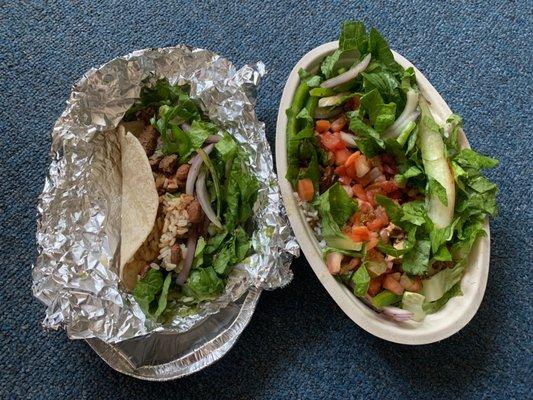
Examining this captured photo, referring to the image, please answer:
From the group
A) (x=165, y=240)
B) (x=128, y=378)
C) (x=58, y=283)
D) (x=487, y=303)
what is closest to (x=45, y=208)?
(x=58, y=283)

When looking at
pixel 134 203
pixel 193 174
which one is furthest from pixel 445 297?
pixel 134 203

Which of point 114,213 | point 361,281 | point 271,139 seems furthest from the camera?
point 271,139

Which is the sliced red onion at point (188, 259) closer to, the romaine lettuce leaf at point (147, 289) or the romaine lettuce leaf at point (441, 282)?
the romaine lettuce leaf at point (147, 289)

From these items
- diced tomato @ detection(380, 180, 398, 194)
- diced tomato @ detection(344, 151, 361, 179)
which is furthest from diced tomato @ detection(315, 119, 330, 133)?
diced tomato @ detection(380, 180, 398, 194)

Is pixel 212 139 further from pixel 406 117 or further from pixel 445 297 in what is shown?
pixel 445 297

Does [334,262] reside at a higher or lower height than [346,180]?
lower

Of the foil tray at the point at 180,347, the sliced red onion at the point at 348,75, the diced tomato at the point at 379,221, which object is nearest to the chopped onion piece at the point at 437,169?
the diced tomato at the point at 379,221

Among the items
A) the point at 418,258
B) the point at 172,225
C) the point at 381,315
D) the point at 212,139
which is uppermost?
the point at 212,139

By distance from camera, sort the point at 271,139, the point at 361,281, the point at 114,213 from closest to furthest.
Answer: the point at 361,281
the point at 114,213
the point at 271,139
